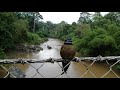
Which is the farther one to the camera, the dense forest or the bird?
the dense forest

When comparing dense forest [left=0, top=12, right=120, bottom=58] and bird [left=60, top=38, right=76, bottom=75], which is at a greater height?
bird [left=60, top=38, right=76, bottom=75]

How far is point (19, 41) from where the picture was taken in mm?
11719

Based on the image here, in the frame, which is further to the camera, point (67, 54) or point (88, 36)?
point (88, 36)

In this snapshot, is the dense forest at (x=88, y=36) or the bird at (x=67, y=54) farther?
the dense forest at (x=88, y=36)

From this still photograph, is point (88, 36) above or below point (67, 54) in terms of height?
below

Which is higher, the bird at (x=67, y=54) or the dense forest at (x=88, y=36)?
the bird at (x=67, y=54)
